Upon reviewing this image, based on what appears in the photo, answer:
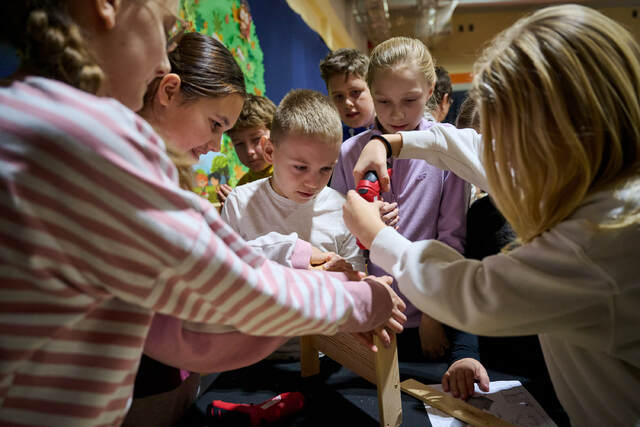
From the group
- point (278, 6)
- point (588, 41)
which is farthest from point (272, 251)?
point (278, 6)

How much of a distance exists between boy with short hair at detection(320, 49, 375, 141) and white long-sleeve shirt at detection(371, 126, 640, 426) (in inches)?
54.3

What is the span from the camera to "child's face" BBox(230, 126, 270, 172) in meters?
1.74

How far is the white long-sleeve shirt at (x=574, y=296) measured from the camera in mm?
542

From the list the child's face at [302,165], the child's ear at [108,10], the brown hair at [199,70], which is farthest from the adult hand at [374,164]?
the child's ear at [108,10]

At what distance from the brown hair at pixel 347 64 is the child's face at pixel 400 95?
600 mm

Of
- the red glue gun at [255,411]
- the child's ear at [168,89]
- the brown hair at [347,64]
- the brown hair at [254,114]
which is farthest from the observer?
the brown hair at [347,64]

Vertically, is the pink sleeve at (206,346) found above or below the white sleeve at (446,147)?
below

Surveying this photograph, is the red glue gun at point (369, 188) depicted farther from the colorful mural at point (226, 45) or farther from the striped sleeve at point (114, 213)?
the colorful mural at point (226, 45)

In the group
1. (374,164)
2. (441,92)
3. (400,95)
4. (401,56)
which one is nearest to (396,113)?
(400,95)

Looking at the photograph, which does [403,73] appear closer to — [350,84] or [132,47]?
[350,84]

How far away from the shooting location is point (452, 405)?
0.83m

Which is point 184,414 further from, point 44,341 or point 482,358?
point 482,358

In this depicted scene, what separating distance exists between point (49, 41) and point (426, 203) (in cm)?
105

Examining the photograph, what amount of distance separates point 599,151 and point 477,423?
525mm
